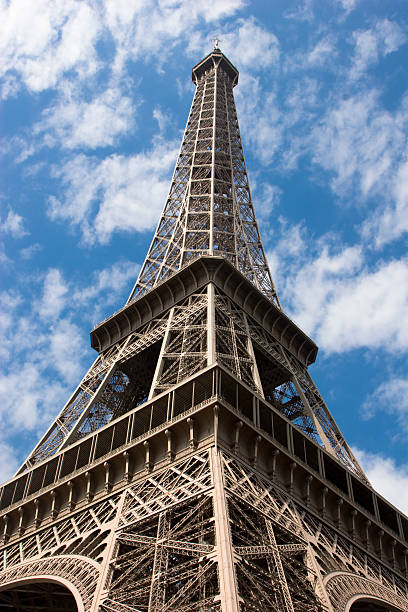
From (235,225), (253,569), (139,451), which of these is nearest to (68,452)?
(139,451)

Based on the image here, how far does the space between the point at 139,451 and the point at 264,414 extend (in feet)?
15.6

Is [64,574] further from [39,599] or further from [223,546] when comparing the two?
[39,599]

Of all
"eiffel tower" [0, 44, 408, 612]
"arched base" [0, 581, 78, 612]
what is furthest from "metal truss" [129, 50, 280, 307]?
"arched base" [0, 581, 78, 612]

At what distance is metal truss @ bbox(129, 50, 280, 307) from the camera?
44219mm

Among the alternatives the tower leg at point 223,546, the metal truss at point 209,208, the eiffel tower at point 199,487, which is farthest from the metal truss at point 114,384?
the tower leg at point 223,546

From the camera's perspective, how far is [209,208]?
162 ft

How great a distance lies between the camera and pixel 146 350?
37.8 meters

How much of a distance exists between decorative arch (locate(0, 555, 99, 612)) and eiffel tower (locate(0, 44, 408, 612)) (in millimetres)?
67

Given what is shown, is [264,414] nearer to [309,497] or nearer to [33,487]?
[309,497]

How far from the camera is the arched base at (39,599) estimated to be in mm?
26094

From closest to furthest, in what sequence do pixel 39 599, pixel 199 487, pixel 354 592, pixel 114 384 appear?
pixel 199 487 < pixel 354 592 < pixel 39 599 < pixel 114 384

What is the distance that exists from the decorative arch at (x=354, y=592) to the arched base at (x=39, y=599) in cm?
1042

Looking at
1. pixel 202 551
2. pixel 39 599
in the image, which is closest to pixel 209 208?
pixel 39 599

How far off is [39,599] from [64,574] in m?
6.90
